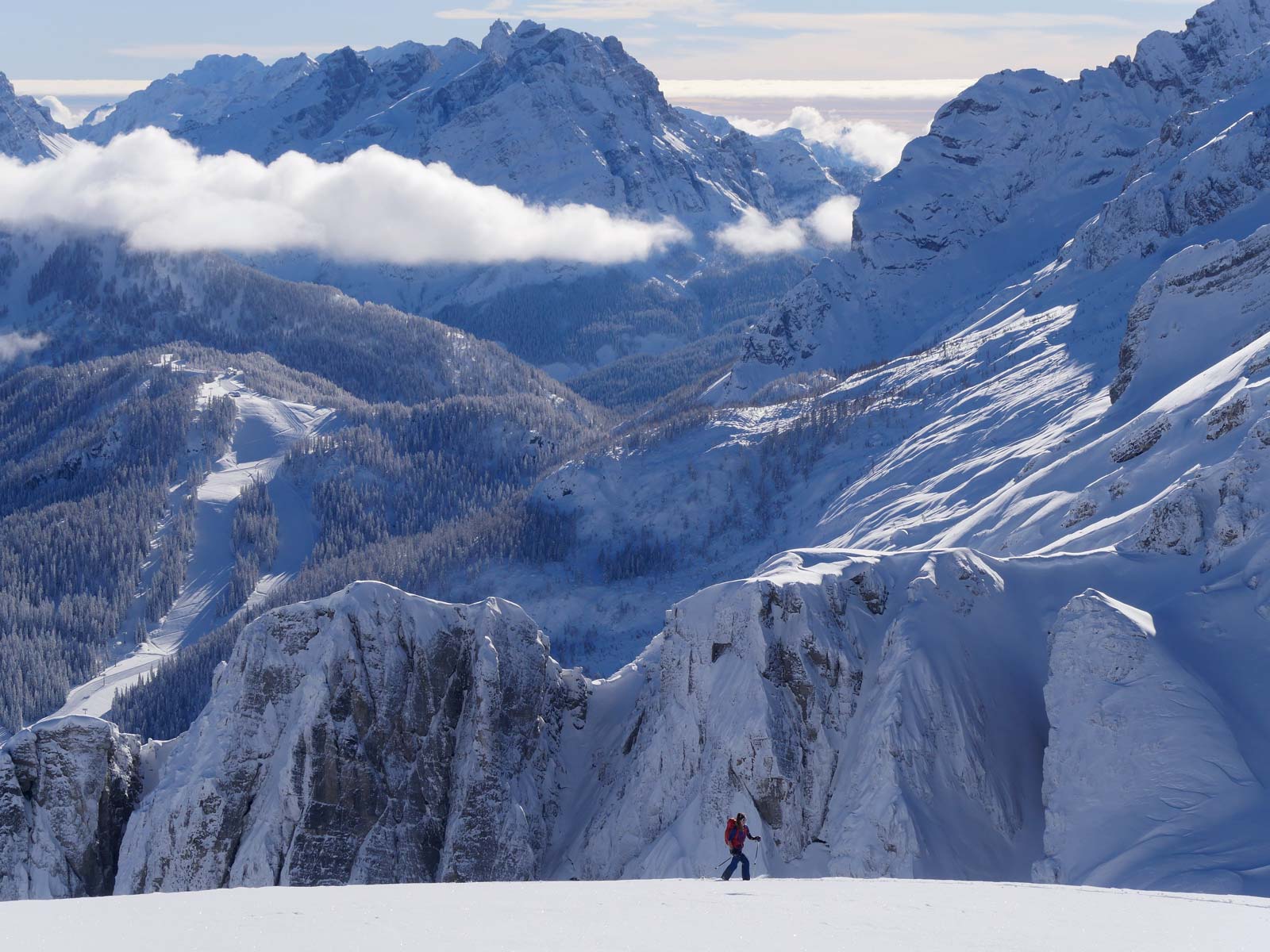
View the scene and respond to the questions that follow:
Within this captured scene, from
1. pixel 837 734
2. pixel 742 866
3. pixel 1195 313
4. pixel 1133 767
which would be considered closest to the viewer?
pixel 742 866

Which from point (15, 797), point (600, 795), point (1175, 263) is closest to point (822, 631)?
point (600, 795)

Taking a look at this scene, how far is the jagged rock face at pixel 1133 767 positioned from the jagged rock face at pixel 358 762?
30239mm

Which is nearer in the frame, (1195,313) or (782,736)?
(782,736)

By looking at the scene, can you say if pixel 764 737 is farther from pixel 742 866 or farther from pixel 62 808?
pixel 62 808

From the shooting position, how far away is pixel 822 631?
2638 inches

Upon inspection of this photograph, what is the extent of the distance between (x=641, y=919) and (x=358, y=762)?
42207mm

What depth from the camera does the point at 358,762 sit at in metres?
71.1

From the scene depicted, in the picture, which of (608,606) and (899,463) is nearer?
(899,463)

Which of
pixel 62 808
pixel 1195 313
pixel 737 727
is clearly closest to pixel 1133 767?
pixel 737 727

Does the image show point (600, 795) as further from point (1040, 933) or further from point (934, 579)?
point (1040, 933)

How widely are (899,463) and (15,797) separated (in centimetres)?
12665

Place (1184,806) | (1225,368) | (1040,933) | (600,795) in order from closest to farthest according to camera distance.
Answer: (1040,933) < (1184,806) < (600,795) < (1225,368)

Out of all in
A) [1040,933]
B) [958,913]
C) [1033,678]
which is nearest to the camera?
[1040,933]

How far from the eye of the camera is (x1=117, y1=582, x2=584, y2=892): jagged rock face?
226ft
